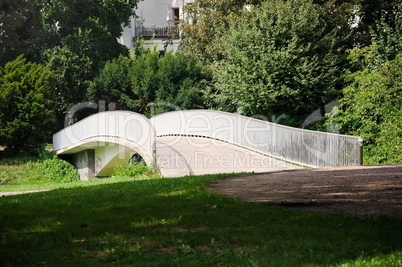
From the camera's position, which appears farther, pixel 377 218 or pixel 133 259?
pixel 377 218

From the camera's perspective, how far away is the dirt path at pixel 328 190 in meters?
8.12

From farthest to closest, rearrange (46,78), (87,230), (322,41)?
1. (46,78)
2. (322,41)
3. (87,230)

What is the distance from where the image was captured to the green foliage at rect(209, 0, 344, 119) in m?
27.0

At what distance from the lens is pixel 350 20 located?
32.2m

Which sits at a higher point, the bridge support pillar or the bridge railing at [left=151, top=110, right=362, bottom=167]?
the bridge railing at [left=151, top=110, right=362, bottom=167]

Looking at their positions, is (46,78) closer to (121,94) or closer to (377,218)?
(121,94)

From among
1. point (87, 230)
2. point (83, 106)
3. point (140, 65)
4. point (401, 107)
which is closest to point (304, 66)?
point (401, 107)

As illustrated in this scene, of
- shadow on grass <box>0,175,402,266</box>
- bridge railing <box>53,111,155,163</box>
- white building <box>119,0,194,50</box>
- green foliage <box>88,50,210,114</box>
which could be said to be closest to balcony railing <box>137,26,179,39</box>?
white building <box>119,0,194,50</box>

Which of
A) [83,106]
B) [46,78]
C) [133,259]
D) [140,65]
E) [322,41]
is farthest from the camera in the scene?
[83,106]

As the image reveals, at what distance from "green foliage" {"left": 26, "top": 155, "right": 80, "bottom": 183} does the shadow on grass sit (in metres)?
24.3

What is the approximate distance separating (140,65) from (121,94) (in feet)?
8.94

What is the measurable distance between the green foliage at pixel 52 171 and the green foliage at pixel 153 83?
7688mm

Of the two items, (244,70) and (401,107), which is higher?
(244,70)

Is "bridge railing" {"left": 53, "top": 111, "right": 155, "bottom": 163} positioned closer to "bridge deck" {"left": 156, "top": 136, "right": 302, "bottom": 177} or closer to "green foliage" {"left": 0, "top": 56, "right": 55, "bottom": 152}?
Answer: "bridge deck" {"left": 156, "top": 136, "right": 302, "bottom": 177}
